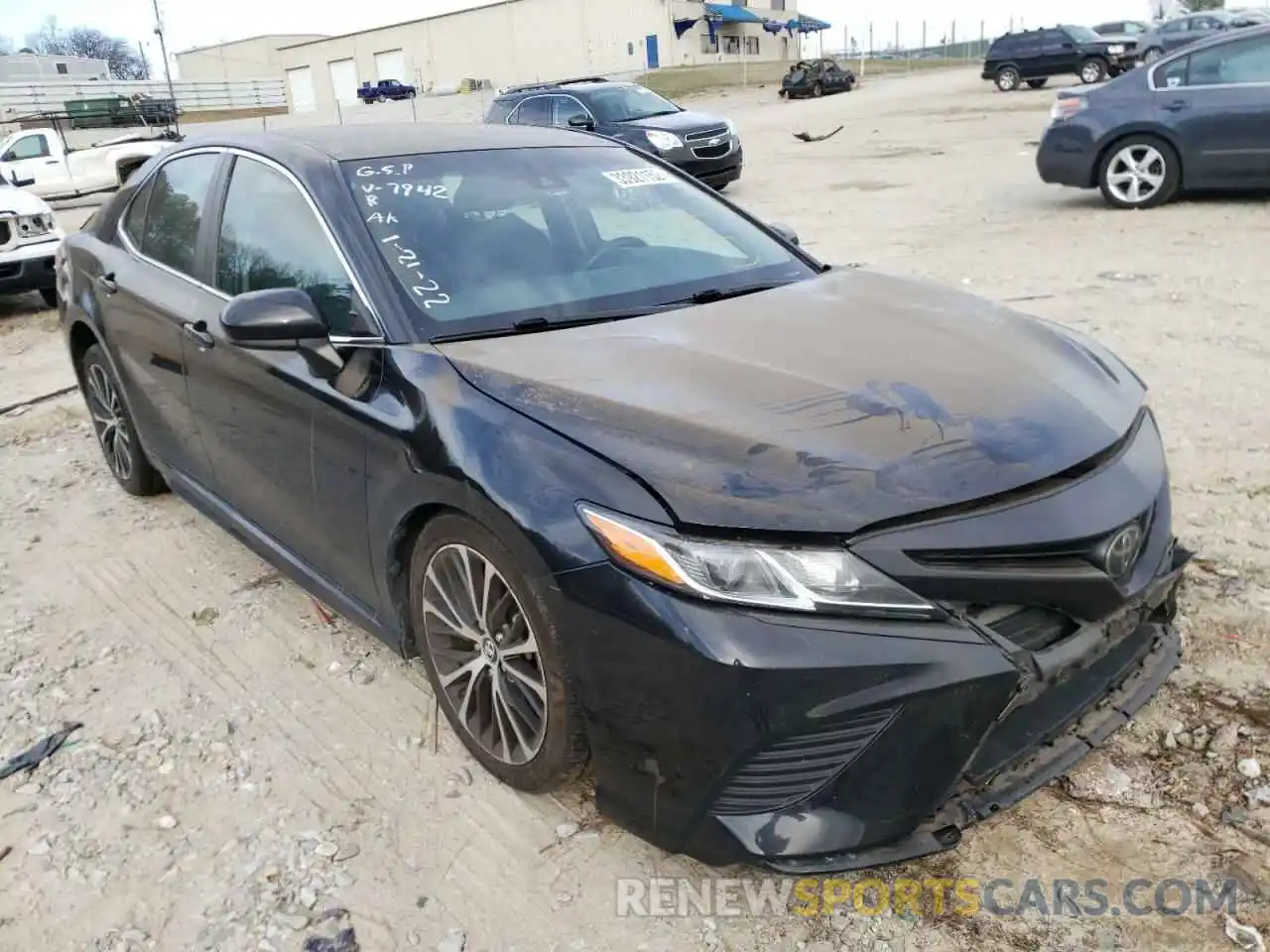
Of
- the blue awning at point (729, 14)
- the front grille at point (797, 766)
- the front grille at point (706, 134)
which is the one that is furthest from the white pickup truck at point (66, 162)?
the blue awning at point (729, 14)

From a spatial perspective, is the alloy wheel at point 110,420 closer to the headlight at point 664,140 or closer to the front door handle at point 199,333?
the front door handle at point 199,333

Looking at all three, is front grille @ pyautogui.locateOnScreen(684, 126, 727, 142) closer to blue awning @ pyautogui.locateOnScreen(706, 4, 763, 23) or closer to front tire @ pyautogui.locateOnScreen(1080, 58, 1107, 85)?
front tire @ pyautogui.locateOnScreen(1080, 58, 1107, 85)

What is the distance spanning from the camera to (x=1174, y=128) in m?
9.52

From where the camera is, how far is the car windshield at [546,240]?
9.44ft

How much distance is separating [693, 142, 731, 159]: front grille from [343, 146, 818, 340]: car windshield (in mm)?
10155

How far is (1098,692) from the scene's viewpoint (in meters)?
2.29

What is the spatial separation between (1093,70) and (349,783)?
110 ft

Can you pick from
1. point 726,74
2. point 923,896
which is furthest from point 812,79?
point 923,896

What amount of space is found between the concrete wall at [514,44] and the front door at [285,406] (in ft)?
193

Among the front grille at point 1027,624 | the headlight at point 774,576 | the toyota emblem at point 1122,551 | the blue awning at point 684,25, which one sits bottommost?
the front grille at point 1027,624

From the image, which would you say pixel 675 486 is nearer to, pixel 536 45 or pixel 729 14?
pixel 536 45

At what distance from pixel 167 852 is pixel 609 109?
13.4 m

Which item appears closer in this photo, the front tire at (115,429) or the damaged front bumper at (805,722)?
the damaged front bumper at (805,722)

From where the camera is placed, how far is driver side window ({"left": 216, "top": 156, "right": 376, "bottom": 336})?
289cm
